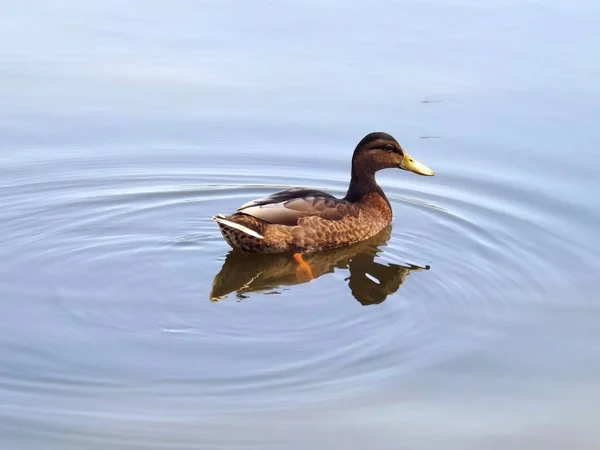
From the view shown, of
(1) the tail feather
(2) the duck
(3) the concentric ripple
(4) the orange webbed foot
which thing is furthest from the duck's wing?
(3) the concentric ripple

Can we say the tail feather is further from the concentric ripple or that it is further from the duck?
the concentric ripple

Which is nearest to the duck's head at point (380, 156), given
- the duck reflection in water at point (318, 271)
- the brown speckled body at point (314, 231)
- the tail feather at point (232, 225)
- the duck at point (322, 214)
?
the duck at point (322, 214)

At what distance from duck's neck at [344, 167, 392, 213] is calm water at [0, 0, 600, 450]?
14.3 inches

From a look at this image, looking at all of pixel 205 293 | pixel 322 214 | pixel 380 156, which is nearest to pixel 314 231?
pixel 322 214

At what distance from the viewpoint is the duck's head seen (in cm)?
1083

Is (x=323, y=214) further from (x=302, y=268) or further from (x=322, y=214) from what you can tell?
(x=302, y=268)

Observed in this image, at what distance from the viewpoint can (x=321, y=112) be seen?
485 inches

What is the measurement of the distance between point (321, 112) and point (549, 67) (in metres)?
2.92

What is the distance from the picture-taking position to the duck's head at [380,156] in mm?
10828

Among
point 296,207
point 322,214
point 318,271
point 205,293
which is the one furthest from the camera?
point 322,214

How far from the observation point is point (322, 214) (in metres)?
10.2

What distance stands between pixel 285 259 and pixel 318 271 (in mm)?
470

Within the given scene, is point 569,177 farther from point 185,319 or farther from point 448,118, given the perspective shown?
point 185,319

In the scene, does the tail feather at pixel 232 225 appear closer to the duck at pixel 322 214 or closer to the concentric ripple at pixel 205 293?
the duck at pixel 322 214
